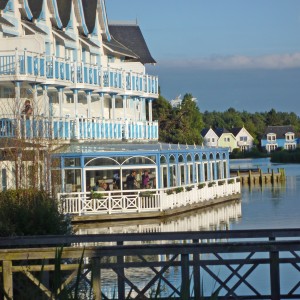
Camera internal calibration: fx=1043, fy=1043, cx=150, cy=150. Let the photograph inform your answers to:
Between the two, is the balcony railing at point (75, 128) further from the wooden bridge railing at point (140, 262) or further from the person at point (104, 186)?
the wooden bridge railing at point (140, 262)

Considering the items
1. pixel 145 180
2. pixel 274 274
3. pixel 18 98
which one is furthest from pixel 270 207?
pixel 274 274

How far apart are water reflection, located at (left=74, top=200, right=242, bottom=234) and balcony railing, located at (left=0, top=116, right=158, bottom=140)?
165 inches

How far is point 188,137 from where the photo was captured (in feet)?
321

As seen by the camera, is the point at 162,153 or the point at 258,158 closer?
the point at 162,153

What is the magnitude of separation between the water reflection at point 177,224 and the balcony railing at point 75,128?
13.8ft

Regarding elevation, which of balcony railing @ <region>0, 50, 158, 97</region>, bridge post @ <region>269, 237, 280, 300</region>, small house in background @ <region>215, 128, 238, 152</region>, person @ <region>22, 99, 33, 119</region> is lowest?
bridge post @ <region>269, 237, 280, 300</region>

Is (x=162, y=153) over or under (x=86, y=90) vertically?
under

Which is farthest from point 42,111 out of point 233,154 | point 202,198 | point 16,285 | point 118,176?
point 233,154

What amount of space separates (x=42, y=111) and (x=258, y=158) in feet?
453

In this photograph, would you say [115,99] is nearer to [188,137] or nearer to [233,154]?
[188,137]

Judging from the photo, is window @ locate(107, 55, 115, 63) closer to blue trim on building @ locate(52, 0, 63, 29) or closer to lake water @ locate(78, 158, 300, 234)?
blue trim on building @ locate(52, 0, 63, 29)

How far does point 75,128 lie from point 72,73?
3.02 meters

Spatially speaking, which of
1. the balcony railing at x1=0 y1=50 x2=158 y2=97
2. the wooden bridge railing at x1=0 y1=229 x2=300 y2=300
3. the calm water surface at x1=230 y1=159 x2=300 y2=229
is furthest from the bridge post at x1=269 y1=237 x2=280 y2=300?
the balcony railing at x1=0 y1=50 x2=158 y2=97

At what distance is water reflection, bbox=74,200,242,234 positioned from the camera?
38375mm
